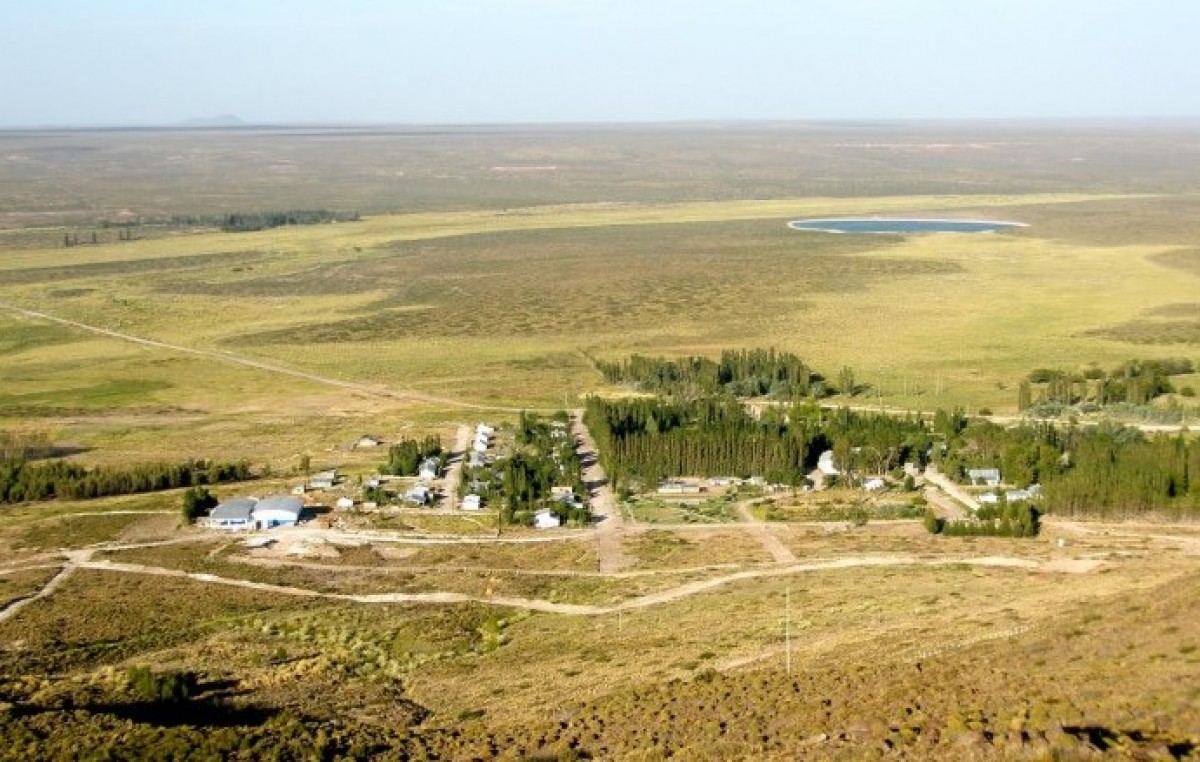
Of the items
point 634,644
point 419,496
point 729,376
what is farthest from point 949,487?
point 634,644

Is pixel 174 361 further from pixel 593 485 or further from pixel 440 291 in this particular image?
pixel 593 485

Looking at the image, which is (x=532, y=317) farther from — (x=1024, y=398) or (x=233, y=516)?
(x=233, y=516)

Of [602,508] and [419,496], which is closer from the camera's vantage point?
[602,508]


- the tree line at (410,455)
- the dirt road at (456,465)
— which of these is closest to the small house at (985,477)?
the dirt road at (456,465)

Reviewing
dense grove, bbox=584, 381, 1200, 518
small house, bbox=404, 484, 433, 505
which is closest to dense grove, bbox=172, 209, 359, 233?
dense grove, bbox=584, 381, 1200, 518

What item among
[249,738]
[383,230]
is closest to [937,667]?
[249,738]

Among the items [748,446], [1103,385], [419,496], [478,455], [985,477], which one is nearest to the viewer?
[419,496]

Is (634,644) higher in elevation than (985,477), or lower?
higher
